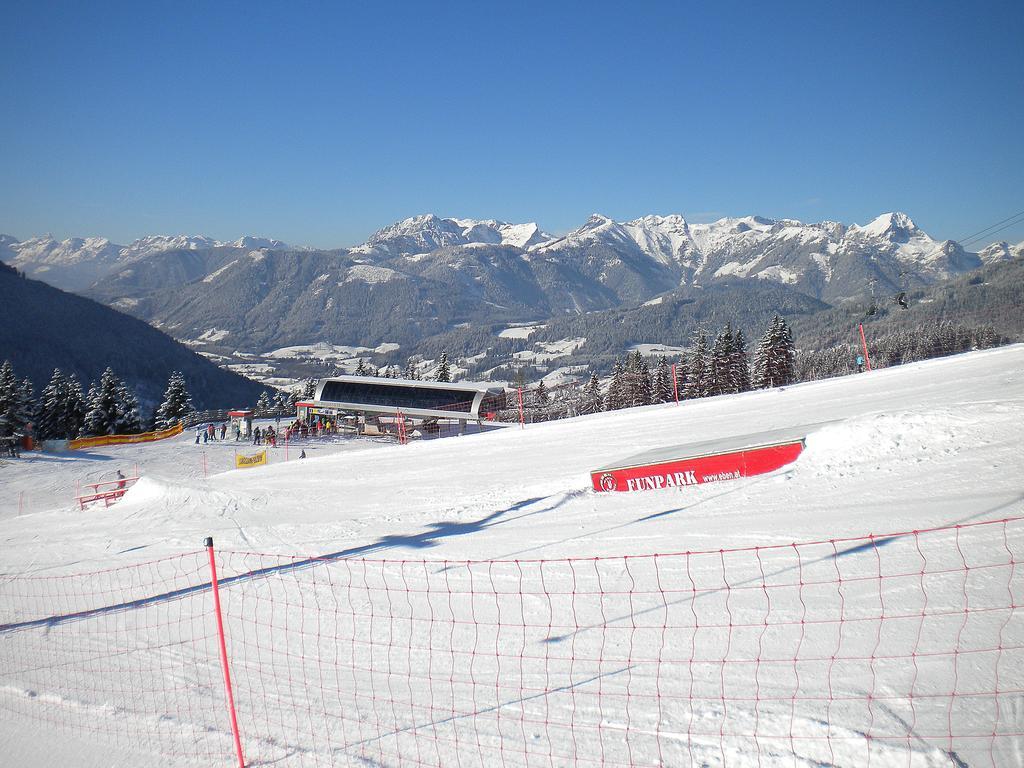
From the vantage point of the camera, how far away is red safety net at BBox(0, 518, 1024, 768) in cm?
432

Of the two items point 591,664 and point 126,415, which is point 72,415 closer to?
point 126,415

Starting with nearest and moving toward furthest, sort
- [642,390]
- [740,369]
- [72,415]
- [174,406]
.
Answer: [740,369] < [642,390] < [72,415] < [174,406]

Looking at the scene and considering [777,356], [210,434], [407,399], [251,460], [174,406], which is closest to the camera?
[251,460]

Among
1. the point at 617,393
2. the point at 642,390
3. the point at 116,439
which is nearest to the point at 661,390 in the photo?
the point at 642,390

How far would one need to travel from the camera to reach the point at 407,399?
44.3 metres

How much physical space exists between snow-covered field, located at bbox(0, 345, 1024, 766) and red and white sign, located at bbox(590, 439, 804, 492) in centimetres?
36

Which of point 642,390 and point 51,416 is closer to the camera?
point 642,390

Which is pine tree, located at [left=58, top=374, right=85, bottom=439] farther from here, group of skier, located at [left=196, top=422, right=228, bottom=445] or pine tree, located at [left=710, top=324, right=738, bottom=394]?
pine tree, located at [left=710, top=324, right=738, bottom=394]

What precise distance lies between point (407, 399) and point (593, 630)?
39.2 m

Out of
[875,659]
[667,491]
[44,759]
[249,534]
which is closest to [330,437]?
[249,534]

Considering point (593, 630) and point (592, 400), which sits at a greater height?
point (592, 400)

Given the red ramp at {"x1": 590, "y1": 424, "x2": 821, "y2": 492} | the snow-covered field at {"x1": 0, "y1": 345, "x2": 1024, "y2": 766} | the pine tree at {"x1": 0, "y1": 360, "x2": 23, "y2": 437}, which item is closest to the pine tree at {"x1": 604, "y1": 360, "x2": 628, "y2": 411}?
the snow-covered field at {"x1": 0, "y1": 345, "x2": 1024, "y2": 766}

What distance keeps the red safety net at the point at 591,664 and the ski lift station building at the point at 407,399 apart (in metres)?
31.6

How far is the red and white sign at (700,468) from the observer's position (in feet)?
34.4
